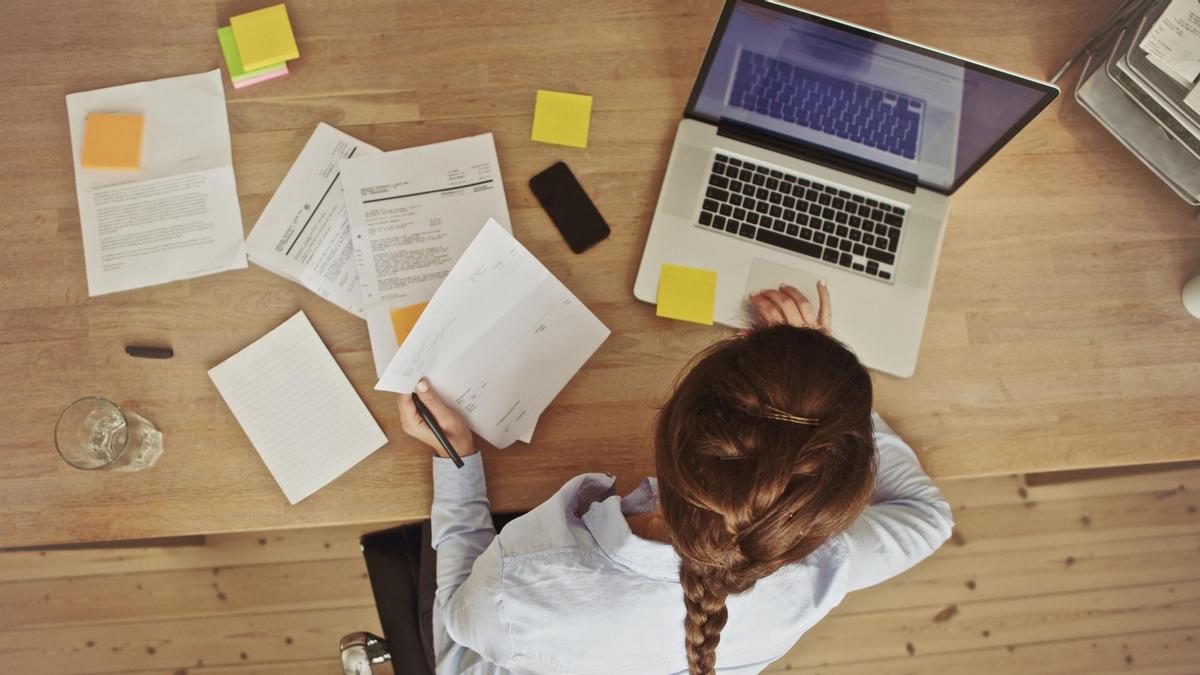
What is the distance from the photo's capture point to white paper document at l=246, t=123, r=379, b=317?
103 centimetres

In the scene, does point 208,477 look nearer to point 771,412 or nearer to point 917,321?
point 771,412

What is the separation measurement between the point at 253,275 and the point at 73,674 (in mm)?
1274

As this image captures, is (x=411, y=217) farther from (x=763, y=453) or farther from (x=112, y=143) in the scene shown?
(x=763, y=453)

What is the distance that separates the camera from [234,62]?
3.54 ft

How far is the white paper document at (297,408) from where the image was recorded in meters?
0.99

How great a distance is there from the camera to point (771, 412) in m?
0.66

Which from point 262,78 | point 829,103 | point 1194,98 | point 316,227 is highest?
point 1194,98

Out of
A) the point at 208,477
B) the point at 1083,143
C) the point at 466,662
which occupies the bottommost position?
the point at 466,662

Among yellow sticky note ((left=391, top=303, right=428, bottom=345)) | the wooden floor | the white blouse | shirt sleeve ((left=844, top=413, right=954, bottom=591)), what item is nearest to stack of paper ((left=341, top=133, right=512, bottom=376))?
yellow sticky note ((left=391, top=303, right=428, bottom=345))

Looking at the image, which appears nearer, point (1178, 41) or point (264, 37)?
point (1178, 41)

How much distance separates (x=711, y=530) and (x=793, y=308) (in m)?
0.43

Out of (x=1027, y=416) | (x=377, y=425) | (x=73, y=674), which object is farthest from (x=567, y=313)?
(x=73, y=674)

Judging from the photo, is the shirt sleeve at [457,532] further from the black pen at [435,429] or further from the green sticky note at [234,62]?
the green sticky note at [234,62]

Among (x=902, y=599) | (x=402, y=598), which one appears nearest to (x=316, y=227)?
(x=402, y=598)
